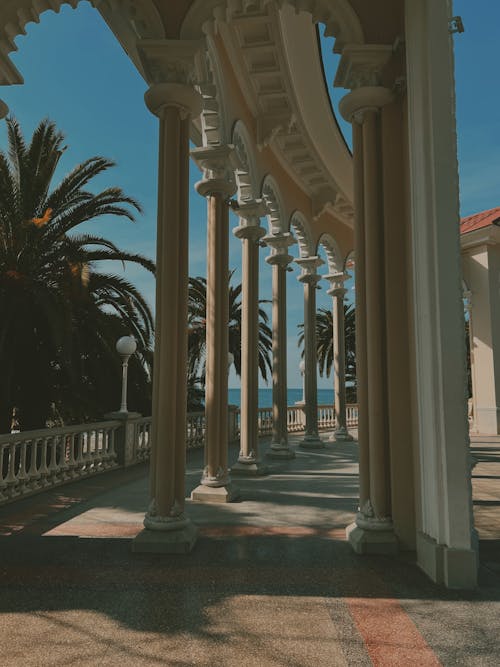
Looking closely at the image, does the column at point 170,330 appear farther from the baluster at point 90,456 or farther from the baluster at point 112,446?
the baluster at point 112,446

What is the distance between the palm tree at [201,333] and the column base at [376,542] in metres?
19.1

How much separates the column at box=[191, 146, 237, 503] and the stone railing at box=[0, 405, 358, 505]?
2.79 metres

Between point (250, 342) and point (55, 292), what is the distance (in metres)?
4.18

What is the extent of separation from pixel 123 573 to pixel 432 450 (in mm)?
3124

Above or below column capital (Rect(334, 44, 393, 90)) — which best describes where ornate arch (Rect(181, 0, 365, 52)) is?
above

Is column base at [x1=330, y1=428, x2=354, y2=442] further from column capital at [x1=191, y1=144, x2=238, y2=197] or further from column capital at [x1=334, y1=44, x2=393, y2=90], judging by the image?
column capital at [x1=334, y1=44, x2=393, y2=90]

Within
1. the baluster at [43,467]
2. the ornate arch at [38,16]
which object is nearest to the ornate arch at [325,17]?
the ornate arch at [38,16]

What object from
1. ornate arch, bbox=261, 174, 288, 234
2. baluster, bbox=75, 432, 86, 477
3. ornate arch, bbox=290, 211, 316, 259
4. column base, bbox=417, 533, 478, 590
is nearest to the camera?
column base, bbox=417, 533, 478, 590

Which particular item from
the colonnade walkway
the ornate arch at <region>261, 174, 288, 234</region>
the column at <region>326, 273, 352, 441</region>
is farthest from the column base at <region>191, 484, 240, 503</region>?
the column at <region>326, 273, 352, 441</region>

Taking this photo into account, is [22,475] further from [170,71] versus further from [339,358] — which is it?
[339,358]

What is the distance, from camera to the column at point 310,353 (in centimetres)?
1586

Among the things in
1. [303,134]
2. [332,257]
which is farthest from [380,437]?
[332,257]

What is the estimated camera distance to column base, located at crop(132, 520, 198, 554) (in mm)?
5371

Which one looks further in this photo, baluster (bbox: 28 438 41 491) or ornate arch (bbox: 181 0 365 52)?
baluster (bbox: 28 438 41 491)
